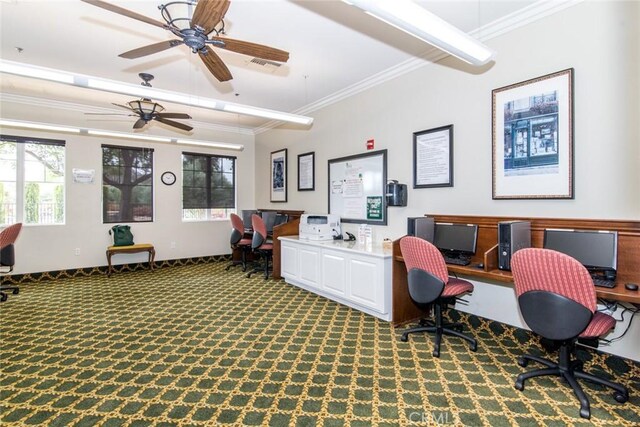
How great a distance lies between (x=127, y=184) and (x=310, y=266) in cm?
422

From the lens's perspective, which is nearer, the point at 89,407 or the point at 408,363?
the point at 89,407

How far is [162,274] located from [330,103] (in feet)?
14.3

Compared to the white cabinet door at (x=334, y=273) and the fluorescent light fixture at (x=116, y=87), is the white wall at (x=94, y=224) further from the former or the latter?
the white cabinet door at (x=334, y=273)

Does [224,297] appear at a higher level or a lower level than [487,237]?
lower

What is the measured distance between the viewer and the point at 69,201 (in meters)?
5.73

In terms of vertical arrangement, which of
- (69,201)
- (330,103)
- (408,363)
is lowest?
(408,363)

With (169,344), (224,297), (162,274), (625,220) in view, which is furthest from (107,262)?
(625,220)

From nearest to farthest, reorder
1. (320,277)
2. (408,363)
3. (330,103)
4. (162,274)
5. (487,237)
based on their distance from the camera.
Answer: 1. (408,363)
2. (487,237)
3. (320,277)
4. (330,103)
5. (162,274)

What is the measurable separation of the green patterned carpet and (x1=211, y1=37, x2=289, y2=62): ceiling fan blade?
260 centimetres

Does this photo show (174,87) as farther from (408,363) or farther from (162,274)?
(408,363)

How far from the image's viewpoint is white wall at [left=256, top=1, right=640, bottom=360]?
253 cm

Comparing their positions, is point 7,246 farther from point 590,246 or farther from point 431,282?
point 590,246

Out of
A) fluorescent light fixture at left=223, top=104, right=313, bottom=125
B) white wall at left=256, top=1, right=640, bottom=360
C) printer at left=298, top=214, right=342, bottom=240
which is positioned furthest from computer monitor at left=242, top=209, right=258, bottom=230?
fluorescent light fixture at left=223, top=104, right=313, bottom=125

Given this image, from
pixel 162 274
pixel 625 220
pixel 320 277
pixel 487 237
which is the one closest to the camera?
pixel 625 220
